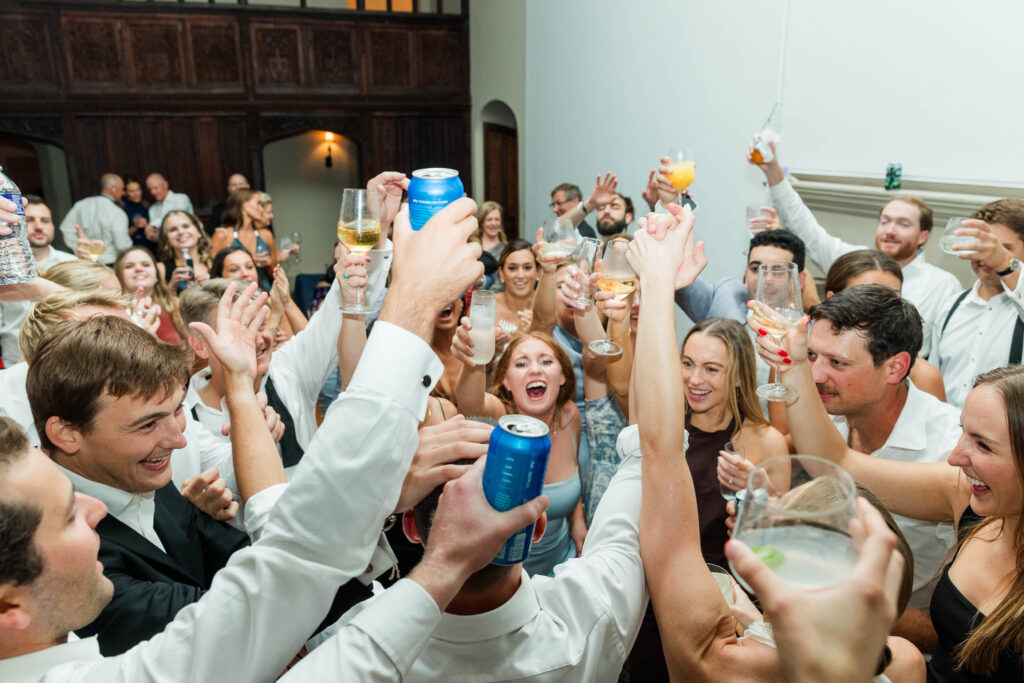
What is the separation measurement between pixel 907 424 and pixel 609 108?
5371mm

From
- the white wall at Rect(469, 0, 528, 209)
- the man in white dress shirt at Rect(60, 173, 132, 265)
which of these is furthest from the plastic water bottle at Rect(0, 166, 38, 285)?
the white wall at Rect(469, 0, 528, 209)

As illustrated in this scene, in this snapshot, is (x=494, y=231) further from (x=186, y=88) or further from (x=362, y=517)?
(x=186, y=88)

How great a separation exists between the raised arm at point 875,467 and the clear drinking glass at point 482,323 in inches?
37.1

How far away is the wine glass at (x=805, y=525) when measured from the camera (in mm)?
781

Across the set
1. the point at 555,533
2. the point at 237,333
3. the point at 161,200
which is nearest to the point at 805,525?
the point at 237,333

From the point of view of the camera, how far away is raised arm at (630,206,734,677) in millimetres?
1168

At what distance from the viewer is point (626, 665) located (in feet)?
6.25

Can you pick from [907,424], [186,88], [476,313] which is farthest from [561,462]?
[186,88]

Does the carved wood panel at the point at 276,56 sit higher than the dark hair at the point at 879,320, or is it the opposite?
the carved wood panel at the point at 276,56

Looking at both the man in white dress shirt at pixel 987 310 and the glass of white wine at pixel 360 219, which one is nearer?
the glass of white wine at pixel 360 219

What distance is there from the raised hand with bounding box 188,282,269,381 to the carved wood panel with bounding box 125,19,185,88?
29.2 feet

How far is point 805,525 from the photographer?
81cm

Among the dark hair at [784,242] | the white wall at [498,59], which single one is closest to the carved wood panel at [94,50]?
the white wall at [498,59]

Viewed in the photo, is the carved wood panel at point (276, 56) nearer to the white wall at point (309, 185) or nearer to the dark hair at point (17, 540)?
the white wall at point (309, 185)
